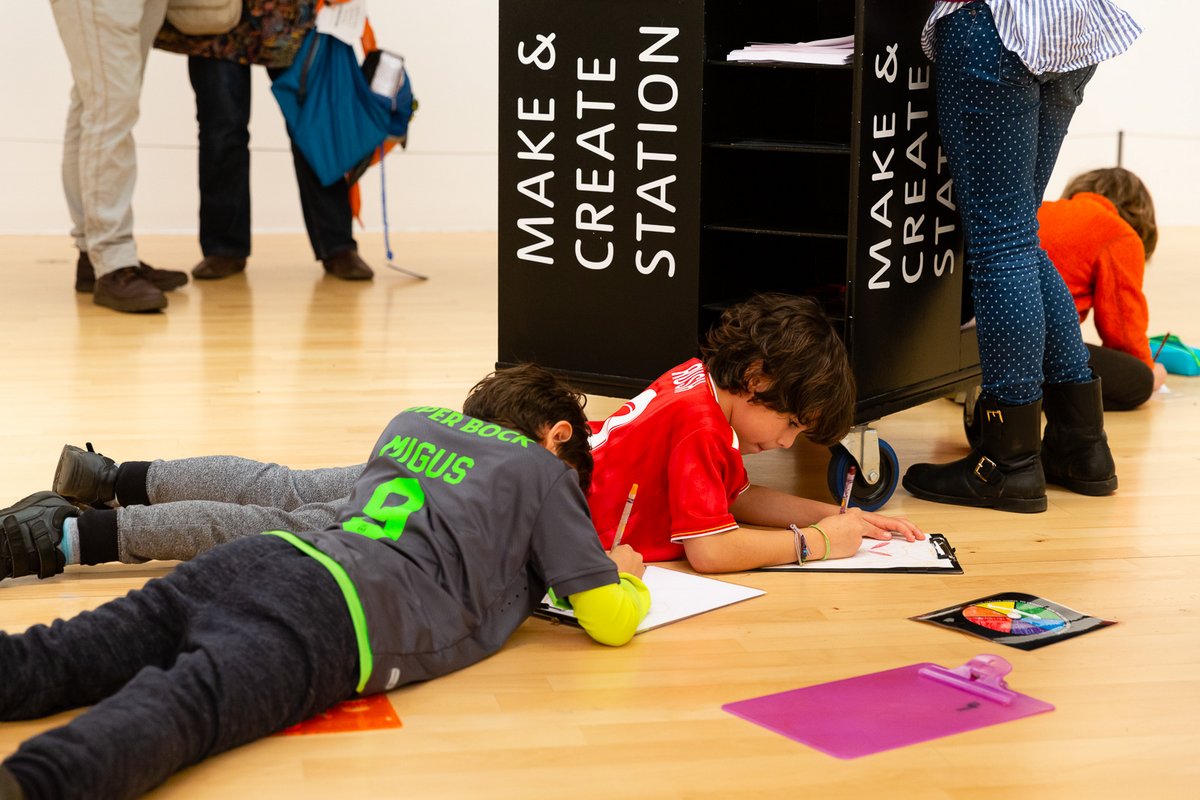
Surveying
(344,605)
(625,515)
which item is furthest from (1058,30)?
(344,605)

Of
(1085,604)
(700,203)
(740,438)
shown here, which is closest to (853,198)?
(700,203)

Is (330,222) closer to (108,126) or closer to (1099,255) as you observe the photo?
(108,126)

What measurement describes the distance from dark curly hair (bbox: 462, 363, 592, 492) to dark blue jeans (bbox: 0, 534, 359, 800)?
0.34 metres

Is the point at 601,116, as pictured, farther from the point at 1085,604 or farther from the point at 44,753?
the point at 44,753

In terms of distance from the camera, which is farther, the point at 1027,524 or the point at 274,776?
the point at 1027,524

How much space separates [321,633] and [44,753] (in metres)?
0.32

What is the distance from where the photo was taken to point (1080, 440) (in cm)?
251

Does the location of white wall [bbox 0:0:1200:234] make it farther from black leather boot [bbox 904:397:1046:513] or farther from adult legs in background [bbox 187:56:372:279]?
black leather boot [bbox 904:397:1046:513]

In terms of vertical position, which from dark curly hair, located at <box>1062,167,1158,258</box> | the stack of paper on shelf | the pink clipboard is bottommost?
the pink clipboard

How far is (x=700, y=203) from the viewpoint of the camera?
2.47m

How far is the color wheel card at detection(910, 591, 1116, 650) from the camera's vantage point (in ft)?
6.03

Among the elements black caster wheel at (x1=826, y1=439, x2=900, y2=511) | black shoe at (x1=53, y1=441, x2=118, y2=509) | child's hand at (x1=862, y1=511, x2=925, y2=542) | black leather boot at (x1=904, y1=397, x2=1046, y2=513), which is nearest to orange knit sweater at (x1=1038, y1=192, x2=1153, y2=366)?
black leather boot at (x1=904, y1=397, x2=1046, y2=513)

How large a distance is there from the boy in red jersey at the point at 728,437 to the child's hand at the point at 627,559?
15 cm

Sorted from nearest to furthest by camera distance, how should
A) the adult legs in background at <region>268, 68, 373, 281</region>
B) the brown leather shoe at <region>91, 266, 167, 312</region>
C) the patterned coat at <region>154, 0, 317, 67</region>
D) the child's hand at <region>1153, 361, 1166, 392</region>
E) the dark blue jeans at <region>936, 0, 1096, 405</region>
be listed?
the dark blue jeans at <region>936, 0, 1096, 405</region>
the child's hand at <region>1153, 361, 1166, 392</region>
the brown leather shoe at <region>91, 266, 167, 312</region>
the patterned coat at <region>154, 0, 317, 67</region>
the adult legs in background at <region>268, 68, 373, 281</region>
